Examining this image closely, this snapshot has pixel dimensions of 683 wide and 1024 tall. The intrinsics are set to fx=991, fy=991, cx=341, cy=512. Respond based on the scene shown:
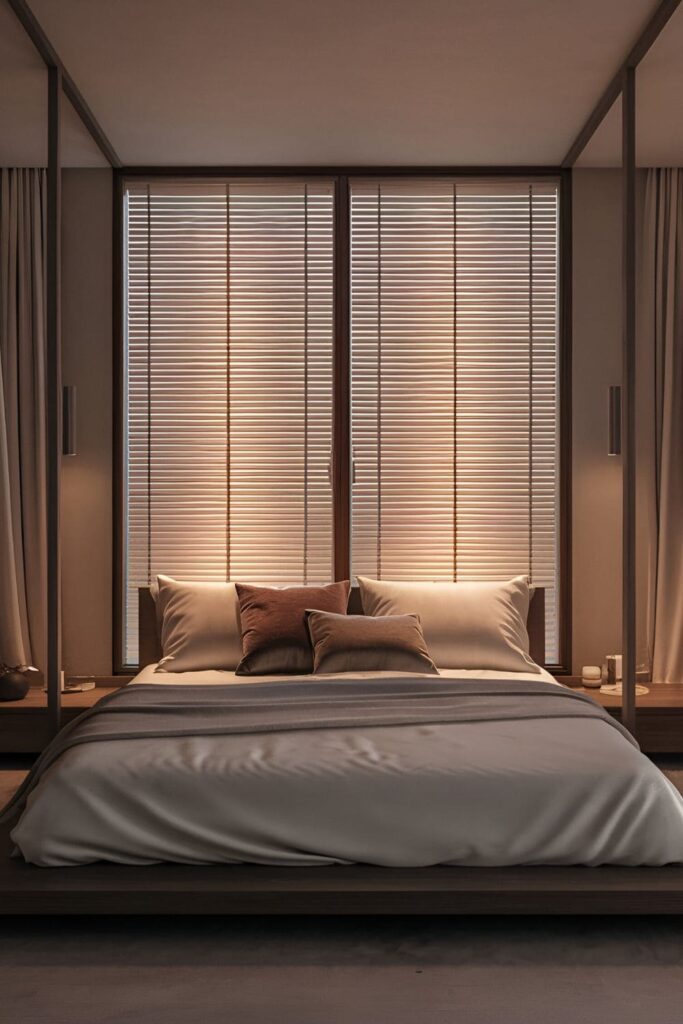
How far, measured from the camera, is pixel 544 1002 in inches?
95.6

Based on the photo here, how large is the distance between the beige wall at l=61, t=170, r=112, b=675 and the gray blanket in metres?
1.46

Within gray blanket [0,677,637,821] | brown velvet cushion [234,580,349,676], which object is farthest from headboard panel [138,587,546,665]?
gray blanket [0,677,637,821]

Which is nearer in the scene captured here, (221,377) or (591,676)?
(591,676)

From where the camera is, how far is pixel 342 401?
522 centimetres

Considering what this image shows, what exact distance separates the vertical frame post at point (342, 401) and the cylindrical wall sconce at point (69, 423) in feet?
4.66

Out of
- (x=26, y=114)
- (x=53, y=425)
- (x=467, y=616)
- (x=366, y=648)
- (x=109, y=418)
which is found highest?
(x=26, y=114)

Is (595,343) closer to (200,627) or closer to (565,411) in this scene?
(565,411)

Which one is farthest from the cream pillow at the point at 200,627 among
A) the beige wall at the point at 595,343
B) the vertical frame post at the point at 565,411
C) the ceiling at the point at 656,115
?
the ceiling at the point at 656,115

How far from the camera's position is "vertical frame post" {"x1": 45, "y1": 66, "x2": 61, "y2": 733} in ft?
13.4

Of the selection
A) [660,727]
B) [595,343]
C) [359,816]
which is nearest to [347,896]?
[359,816]

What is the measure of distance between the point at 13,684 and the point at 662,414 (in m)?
3.45

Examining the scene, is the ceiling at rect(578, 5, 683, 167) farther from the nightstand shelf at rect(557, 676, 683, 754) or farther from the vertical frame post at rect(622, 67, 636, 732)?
the nightstand shelf at rect(557, 676, 683, 754)

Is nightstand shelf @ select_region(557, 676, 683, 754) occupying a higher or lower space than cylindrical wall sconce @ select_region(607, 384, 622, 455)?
lower

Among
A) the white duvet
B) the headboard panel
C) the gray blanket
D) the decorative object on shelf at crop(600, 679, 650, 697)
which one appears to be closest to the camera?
the white duvet
